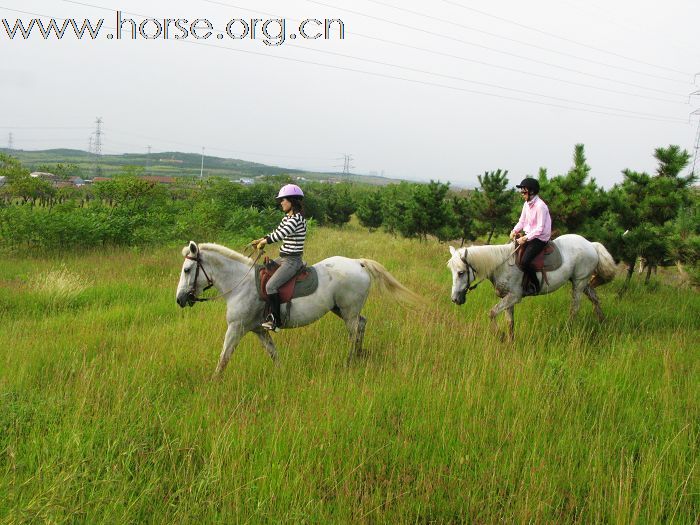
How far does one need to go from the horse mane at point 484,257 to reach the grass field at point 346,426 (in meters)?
0.86

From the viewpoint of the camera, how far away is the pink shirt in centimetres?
620

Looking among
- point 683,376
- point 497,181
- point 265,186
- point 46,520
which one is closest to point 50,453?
point 46,520

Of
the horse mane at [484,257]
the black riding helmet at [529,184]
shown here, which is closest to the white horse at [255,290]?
the horse mane at [484,257]

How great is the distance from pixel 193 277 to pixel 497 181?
1505cm

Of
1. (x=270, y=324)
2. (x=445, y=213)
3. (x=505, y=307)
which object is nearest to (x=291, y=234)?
(x=270, y=324)

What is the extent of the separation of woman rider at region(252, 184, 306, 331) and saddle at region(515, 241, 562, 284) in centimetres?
337

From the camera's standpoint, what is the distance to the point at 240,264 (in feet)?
15.9

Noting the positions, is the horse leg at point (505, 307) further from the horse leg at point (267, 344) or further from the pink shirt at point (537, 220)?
the horse leg at point (267, 344)

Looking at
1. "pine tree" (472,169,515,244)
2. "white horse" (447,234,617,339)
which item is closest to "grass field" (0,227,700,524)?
"white horse" (447,234,617,339)

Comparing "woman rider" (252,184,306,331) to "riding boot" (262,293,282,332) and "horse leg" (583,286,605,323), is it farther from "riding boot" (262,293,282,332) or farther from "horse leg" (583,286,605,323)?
"horse leg" (583,286,605,323)

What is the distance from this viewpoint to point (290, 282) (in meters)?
4.82

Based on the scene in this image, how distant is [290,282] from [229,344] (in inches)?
35.7

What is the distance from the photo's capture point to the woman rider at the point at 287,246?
4.65 metres

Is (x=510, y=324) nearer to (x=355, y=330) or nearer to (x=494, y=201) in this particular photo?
(x=355, y=330)
